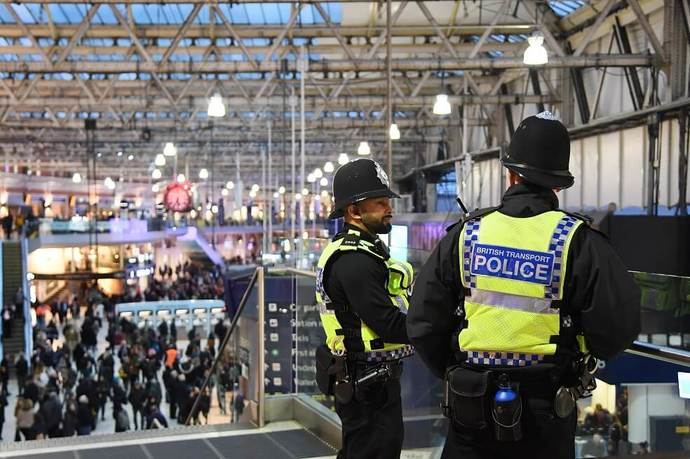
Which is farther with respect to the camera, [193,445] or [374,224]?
[193,445]

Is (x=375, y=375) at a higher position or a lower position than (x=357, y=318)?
lower

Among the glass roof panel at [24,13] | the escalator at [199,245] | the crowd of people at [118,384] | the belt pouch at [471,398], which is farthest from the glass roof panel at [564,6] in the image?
the escalator at [199,245]

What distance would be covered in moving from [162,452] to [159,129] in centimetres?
3119

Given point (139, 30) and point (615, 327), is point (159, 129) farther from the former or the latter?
point (615, 327)

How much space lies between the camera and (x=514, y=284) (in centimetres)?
245

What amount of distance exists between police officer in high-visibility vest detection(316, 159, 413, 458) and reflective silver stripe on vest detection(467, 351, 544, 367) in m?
0.84

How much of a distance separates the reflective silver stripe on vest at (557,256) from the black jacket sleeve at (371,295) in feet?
3.25

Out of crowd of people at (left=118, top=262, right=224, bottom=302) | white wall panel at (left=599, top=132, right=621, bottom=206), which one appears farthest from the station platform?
crowd of people at (left=118, top=262, right=224, bottom=302)

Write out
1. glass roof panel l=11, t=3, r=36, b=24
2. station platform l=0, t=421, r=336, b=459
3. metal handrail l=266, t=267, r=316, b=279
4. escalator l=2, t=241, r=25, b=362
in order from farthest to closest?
escalator l=2, t=241, r=25, b=362 < glass roof panel l=11, t=3, r=36, b=24 < metal handrail l=266, t=267, r=316, b=279 < station platform l=0, t=421, r=336, b=459

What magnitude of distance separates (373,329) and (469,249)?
3.25 ft

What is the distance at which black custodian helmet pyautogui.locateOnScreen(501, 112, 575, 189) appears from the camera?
2518 mm

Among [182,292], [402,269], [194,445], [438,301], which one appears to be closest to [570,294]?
[438,301]

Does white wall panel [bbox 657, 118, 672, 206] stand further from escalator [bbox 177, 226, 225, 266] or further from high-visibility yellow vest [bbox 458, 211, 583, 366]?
escalator [bbox 177, 226, 225, 266]

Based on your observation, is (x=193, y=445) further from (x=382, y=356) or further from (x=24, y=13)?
(x=24, y=13)
